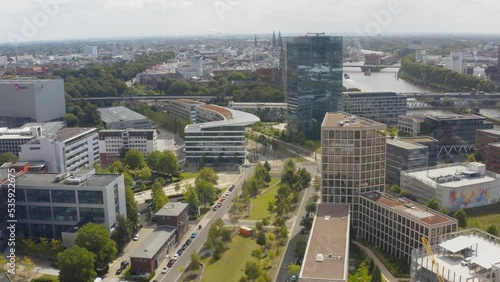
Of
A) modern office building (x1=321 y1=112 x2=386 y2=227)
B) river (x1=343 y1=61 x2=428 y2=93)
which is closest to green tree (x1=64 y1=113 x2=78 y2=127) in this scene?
modern office building (x1=321 y1=112 x2=386 y2=227)

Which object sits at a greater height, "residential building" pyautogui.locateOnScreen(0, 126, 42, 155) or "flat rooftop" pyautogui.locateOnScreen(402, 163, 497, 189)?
"residential building" pyautogui.locateOnScreen(0, 126, 42, 155)

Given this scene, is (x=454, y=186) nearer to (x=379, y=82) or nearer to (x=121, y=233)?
(x=121, y=233)

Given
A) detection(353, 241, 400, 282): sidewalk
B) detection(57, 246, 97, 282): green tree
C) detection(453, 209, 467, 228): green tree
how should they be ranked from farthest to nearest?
detection(453, 209, 467, 228): green tree, detection(353, 241, 400, 282): sidewalk, detection(57, 246, 97, 282): green tree

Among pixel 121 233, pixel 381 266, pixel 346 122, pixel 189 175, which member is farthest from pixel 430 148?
pixel 121 233

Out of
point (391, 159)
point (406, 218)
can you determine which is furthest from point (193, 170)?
point (406, 218)

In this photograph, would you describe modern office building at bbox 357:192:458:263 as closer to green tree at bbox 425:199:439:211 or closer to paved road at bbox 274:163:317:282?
paved road at bbox 274:163:317:282

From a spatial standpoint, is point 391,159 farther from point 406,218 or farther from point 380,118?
point 380,118

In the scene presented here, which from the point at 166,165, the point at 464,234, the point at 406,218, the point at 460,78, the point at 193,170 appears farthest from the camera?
the point at 460,78
